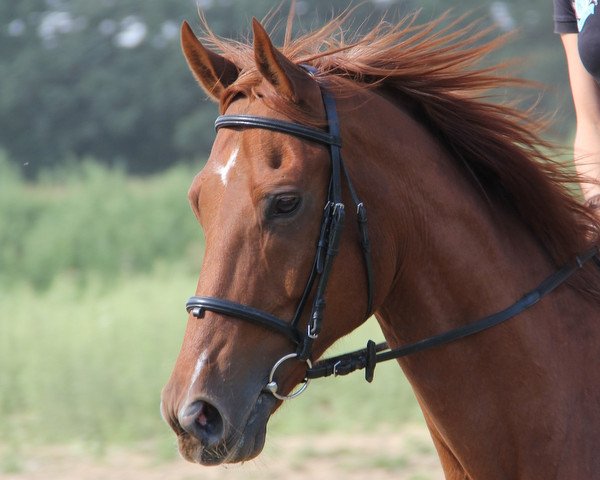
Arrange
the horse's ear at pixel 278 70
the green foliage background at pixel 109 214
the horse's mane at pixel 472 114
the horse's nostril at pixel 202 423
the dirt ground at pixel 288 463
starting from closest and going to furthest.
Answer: the horse's nostril at pixel 202 423
the horse's ear at pixel 278 70
the horse's mane at pixel 472 114
the dirt ground at pixel 288 463
the green foliage background at pixel 109 214

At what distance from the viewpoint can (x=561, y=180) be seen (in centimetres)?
242

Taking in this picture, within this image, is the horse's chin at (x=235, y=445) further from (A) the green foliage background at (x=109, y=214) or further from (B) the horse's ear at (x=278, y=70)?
(A) the green foliage background at (x=109, y=214)

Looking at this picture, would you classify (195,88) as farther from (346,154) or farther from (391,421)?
(346,154)

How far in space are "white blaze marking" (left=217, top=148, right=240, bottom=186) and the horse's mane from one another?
0.70 feet

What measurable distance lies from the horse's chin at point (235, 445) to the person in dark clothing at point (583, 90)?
1.14 meters

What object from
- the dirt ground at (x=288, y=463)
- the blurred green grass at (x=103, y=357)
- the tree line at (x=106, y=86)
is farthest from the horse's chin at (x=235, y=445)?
the tree line at (x=106, y=86)

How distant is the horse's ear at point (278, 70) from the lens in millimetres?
2104

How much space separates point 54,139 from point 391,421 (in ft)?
63.0

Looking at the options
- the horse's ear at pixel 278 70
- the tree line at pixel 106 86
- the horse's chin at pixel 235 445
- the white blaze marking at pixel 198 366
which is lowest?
the horse's chin at pixel 235 445

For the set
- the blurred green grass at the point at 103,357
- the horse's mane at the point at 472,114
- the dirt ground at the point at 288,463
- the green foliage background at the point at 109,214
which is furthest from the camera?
the green foliage background at the point at 109,214

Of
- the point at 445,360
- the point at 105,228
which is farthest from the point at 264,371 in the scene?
the point at 105,228

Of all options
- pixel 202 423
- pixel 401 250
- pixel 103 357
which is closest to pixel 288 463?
pixel 103 357

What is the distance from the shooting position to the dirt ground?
19.0 feet

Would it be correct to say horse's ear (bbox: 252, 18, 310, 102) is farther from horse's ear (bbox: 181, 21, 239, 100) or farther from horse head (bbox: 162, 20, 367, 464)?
horse's ear (bbox: 181, 21, 239, 100)
